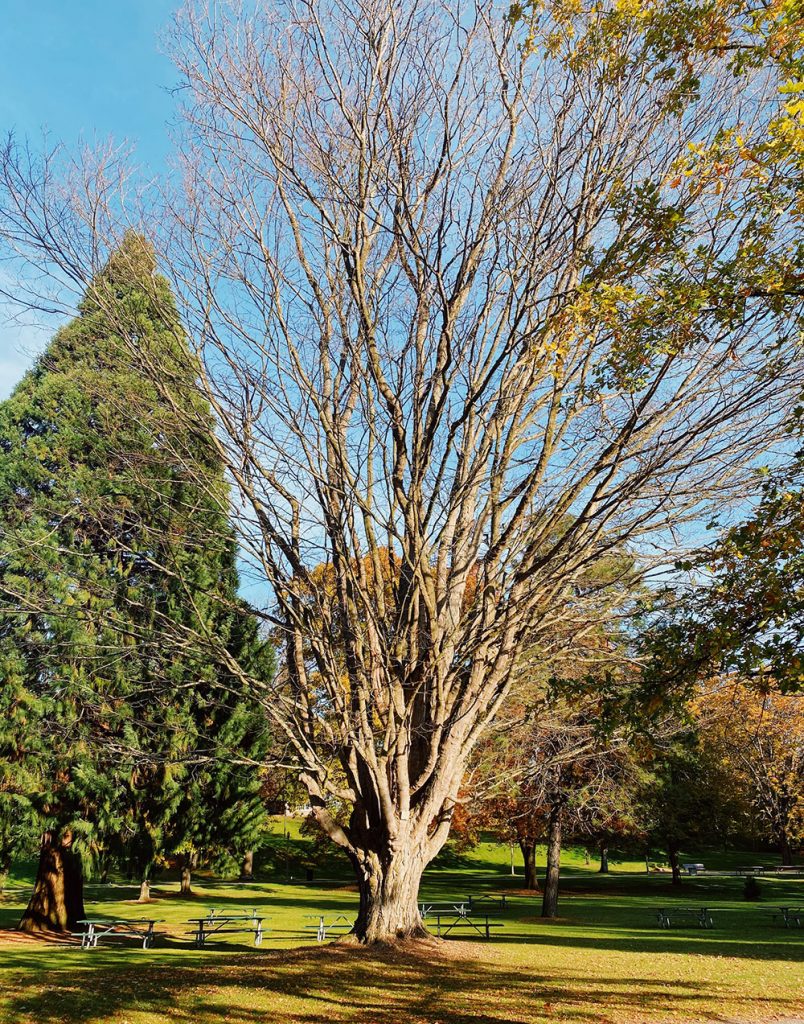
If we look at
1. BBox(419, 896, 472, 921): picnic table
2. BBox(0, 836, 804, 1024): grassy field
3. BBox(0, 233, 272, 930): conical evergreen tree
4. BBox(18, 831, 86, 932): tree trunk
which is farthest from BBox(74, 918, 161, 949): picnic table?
BBox(419, 896, 472, 921): picnic table

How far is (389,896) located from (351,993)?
233 cm

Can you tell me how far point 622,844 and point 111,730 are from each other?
23425 millimetres

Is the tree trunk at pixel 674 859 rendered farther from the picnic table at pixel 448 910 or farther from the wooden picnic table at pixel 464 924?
the wooden picnic table at pixel 464 924

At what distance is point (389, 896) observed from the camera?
376 inches

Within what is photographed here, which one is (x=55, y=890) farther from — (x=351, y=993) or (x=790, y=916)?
(x=790, y=916)

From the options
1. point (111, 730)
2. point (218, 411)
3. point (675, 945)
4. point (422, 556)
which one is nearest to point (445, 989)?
point (422, 556)

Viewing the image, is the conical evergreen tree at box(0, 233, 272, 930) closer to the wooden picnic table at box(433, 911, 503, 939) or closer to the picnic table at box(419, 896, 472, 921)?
the wooden picnic table at box(433, 911, 503, 939)

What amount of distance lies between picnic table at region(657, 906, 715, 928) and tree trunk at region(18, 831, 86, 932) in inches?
553

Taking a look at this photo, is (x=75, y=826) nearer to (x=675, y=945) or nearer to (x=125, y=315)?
(x=125, y=315)

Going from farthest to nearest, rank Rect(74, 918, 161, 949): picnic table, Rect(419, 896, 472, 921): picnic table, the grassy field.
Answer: Rect(419, 896, 472, 921): picnic table, Rect(74, 918, 161, 949): picnic table, the grassy field

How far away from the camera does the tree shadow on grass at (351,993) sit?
21.4ft

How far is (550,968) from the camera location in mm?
9617

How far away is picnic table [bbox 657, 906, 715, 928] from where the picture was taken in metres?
19.7

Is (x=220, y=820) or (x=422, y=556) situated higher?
(x=422, y=556)
